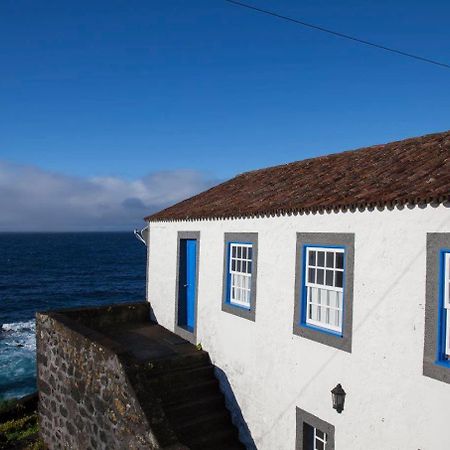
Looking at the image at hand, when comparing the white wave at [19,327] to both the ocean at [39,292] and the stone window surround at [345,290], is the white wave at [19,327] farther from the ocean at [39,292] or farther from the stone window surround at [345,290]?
the stone window surround at [345,290]

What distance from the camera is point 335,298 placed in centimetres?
742

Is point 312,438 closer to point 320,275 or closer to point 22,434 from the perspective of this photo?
point 320,275

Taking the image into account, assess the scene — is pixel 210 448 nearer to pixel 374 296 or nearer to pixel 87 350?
pixel 87 350

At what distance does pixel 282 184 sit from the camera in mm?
10406

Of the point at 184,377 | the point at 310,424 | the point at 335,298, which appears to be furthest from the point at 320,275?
the point at 184,377

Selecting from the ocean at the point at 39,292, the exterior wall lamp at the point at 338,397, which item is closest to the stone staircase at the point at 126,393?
the exterior wall lamp at the point at 338,397

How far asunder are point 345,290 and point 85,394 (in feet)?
19.5

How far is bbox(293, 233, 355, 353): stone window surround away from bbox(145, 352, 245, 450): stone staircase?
2928 millimetres

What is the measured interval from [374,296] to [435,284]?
3.50 ft

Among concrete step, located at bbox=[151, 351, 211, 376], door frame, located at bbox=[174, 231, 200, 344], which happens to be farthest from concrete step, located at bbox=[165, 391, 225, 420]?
door frame, located at bbox=[174, 231, 200, 344]

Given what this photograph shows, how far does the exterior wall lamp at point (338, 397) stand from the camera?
6.96 metres

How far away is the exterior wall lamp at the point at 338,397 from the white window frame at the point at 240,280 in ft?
9.22

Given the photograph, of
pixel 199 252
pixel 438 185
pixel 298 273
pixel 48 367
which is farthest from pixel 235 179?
pixel 438 185

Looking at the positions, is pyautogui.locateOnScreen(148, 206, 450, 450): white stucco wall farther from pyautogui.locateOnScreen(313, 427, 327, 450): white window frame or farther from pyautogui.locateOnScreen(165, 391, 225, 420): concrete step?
pyautogui.locateOnScreen(165, 391, 225, 420): concrete step
